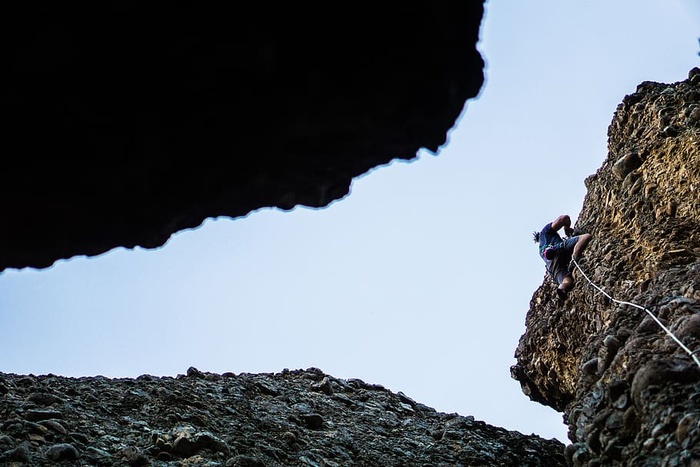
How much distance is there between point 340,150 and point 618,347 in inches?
217

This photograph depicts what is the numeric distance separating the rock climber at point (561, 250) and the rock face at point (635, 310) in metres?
0.30

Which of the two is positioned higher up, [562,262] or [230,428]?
[562,262]

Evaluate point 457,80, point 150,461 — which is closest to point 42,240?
point 457,80

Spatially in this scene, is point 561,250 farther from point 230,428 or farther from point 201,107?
point 201,107

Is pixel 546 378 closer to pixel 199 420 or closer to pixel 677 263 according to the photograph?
pixel 677 263

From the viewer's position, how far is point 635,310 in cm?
854

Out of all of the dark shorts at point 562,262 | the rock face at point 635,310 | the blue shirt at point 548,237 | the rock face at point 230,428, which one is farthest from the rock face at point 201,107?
the blue shirt at point 548,237

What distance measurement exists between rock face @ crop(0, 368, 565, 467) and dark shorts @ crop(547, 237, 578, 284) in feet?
11.6

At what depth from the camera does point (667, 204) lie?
9844 millimetres

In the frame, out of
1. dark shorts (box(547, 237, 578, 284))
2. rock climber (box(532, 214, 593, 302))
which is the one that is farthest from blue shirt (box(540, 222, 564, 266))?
dark shorts (box(547, 237, 578, 284))

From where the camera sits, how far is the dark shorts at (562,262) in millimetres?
12672

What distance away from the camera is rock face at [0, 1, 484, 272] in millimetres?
3416

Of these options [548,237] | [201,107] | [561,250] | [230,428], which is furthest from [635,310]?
[201,107]

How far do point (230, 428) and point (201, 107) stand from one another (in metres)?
7.17
